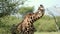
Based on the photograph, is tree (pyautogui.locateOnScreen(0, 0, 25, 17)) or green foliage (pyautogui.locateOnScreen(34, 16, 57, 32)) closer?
green foliage (pyautogui.locateOnScreen(34, 16, 57, 32))

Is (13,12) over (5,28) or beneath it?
over

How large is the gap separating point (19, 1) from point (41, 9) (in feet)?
13.2

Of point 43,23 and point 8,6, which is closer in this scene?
point 43,23

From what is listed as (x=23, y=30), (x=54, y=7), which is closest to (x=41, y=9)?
(x=54, y=7)

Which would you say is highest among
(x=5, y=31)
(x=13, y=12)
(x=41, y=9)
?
(x=41, y=9)

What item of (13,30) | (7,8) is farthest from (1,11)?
(13,30)

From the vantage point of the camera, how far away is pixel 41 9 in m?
3.96

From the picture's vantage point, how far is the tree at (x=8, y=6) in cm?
798

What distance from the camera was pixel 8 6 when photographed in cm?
820

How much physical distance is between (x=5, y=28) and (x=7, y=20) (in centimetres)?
35

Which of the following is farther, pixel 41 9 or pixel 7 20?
pixel 7 20

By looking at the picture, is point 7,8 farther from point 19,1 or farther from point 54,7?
point 54,7

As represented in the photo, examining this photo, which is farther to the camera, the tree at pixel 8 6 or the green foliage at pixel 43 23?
the tree at pixel 8 6

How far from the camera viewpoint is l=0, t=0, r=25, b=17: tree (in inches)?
314
